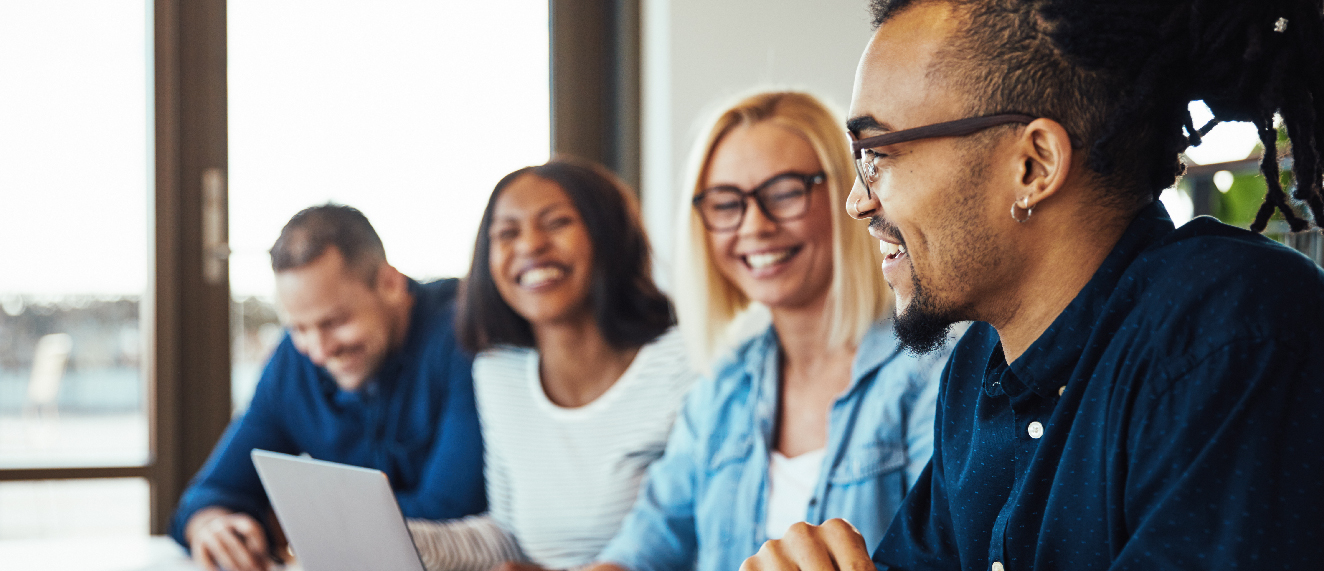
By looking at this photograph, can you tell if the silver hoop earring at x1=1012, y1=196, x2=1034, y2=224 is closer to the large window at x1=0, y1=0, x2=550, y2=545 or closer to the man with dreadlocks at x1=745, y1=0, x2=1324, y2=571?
the man with dreadlocks at x1=745, y1=0, x2=1324, y2=571

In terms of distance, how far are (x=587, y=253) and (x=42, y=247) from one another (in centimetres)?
195

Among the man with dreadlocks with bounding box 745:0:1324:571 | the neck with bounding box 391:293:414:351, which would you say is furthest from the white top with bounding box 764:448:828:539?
the neck with bounding box 391:293:414:351

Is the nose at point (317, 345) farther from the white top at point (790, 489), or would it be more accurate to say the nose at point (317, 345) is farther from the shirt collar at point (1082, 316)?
the shirt collar at point (1082, 316)

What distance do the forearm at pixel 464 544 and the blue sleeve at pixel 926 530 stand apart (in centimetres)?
82

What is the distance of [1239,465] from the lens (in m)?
0.64

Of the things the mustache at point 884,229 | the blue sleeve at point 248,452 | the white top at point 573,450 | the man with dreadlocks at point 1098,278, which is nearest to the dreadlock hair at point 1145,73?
the man with dreadlocks at point 1098,278

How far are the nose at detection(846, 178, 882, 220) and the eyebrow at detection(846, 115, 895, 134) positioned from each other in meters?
0.07

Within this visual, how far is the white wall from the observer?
108 inches

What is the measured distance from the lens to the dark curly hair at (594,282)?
205 centimetres

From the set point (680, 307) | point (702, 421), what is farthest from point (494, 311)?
point (702, 421)

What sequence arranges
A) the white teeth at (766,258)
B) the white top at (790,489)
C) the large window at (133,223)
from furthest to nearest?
the large window at (133,223), the white teeth at (766,258), the white top at (790,489)

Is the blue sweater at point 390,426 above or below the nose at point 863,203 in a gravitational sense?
below

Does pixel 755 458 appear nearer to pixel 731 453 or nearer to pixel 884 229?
pixel 731 453

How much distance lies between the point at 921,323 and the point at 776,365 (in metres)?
0.76
